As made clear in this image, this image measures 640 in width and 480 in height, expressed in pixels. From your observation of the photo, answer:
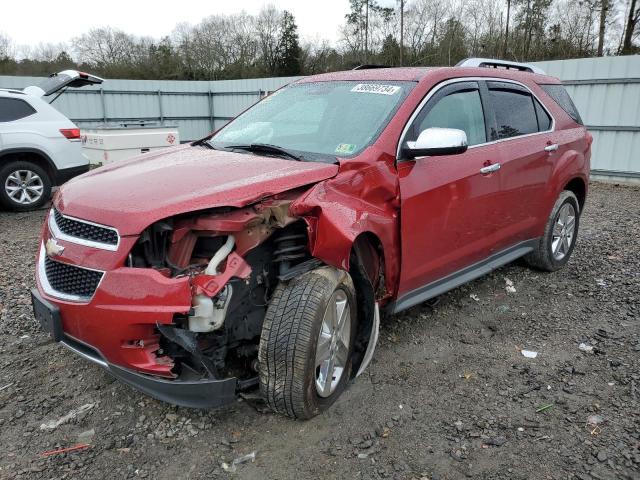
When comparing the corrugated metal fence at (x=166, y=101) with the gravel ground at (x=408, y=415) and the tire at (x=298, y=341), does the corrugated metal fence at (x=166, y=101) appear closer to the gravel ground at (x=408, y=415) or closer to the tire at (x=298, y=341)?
the gravel ground at (x=408, y=415)

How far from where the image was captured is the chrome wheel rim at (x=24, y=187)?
7.86 metres

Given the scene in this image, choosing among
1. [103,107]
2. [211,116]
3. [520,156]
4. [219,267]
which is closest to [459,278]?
[520,156]

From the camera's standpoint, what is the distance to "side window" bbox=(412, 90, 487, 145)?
340 centimetres

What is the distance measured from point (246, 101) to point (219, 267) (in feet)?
50.4

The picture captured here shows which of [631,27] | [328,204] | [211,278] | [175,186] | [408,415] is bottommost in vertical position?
[408,415]

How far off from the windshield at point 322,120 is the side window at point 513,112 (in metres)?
0.99

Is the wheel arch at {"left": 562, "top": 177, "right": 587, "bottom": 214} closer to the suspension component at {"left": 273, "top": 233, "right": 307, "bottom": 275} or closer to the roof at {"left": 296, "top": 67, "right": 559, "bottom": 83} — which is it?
the roof at {"left": 296, "top": 67, "right": 559, "bottom": 83}

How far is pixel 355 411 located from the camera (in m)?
2.88

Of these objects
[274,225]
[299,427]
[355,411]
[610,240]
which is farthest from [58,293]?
[610,240]

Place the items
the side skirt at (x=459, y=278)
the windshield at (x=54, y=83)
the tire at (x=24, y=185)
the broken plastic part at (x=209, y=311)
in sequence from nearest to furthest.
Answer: the broken plastic part at (x=209, y=311)
the side skirt at (x=459, y=278)
the tire at (x=24, y=185)
the windshield at (x=54, y=83)

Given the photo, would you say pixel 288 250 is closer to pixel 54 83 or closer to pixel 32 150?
pixel 32 150

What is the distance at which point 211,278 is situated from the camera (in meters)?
2.33

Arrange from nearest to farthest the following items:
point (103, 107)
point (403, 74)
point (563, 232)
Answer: point (403, 74) < point (563, 232) < point (103, 107)

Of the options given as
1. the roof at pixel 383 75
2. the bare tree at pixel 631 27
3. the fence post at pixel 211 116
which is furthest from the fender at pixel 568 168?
the bare tree at pixel 631 27
